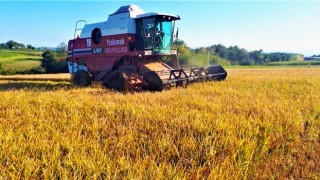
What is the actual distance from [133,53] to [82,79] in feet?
9.26

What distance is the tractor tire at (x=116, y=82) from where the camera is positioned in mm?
9055

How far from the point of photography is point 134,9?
35.1ft

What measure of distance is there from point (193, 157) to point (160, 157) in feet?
1.10

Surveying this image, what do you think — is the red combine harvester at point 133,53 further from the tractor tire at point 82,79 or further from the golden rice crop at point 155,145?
the golden rice crop at point 155,145

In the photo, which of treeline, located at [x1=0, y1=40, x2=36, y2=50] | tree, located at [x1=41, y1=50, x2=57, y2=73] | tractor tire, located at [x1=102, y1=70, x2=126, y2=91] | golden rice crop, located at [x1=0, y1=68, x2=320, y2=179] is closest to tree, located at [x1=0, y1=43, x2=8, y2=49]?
treeline, located at [x1=0, y1=40, x2=36, y2=50]

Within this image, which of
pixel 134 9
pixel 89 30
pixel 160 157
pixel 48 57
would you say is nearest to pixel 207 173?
pixel 160 157

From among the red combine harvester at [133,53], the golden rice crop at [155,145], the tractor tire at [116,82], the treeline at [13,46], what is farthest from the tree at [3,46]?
the golden rice crop at [155,145]

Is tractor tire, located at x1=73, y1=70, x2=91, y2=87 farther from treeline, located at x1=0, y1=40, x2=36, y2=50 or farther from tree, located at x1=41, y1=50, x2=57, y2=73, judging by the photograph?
treeline, located at x1=0, y1=40, x2=36, y2=50

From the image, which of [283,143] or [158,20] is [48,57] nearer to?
[158,20]

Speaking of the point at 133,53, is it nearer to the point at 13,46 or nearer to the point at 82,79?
the point at 82,79

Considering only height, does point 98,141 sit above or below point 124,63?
below

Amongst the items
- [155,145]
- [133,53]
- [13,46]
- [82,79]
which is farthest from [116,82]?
[13,46]

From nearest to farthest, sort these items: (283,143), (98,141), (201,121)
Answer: (98,141) → (283,143) → (201,121)

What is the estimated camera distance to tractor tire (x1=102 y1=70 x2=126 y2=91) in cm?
905
